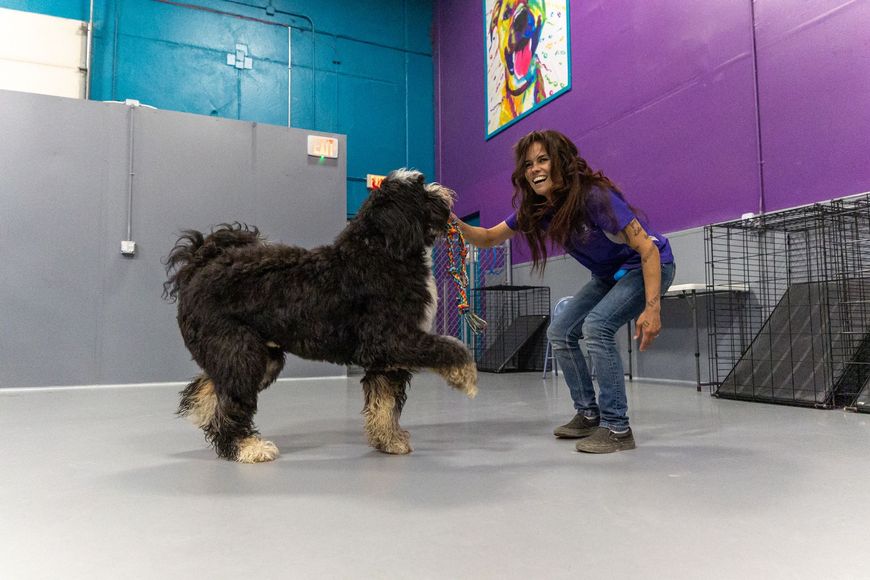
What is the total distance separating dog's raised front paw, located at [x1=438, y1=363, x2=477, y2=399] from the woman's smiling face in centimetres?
93

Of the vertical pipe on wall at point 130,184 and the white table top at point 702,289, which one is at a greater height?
the vertical pipe on wall at point 130,184

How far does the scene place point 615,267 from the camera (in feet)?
9.07

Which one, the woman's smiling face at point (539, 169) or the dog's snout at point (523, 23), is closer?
the woman's smiling face at point (539, 169)

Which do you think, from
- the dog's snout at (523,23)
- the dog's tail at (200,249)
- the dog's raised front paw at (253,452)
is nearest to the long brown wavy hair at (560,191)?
the dog's tail at (200,249)

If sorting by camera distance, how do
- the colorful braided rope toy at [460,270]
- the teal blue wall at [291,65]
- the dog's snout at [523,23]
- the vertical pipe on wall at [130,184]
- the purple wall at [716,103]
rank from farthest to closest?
the teal blue wall at [291,65]
the dog's snout at [523,23]
the vertical pipe on wall at [130,184]
the purple wall at [716,103]
the colorful braided rope toy at [460,270]

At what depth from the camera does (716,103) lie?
493 centimetres

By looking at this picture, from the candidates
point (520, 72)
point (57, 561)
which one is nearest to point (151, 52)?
point (520, 72)

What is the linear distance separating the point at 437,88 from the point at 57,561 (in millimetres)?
9534

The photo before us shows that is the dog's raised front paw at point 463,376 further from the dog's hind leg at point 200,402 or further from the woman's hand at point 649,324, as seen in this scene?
the dog's hind leg at point 200,402

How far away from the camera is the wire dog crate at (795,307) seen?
3695 millimetres

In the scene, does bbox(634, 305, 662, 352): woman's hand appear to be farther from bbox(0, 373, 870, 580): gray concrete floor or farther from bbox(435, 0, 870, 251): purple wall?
bbox(435, 0, 870, 251): purple wall

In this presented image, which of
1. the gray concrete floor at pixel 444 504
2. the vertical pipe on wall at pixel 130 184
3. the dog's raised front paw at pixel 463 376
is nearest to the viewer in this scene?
the gray concrete floor at pixel 444 504

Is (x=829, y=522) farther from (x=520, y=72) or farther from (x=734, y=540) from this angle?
(x=520, y=72)

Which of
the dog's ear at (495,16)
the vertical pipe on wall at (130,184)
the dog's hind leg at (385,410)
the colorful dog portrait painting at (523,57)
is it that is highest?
the dog's ear at (495,16)
